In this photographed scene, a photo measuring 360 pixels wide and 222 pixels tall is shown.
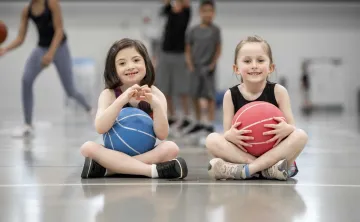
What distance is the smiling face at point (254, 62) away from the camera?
9.50ft

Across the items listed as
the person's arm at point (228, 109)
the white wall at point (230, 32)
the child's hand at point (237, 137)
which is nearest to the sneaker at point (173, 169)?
the child's hand at point (237, 137)

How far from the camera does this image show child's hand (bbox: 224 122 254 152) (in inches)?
110

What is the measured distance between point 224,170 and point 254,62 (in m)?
0.55

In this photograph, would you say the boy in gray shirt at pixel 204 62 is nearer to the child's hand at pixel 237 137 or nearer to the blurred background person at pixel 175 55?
the blurred background person at pixel 175 55

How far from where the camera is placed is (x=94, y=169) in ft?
9.31

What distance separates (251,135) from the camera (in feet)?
9.21

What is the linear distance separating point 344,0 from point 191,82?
907 centimetres

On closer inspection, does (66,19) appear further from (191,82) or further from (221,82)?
(191,82)

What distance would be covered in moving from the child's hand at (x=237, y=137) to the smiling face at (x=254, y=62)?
0.25 meters

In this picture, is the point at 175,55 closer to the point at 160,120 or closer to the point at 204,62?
the point at 204,62

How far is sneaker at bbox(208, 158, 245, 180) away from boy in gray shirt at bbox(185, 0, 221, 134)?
284cm

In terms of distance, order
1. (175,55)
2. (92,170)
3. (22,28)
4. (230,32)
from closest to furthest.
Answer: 1. (92,170)
2. (22,28)
3. (175,55)
4. (230,32)

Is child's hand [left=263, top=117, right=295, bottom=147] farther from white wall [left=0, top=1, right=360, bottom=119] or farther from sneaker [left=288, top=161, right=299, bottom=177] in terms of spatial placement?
white wall [left=0, top=1, right=360, bottom=119]

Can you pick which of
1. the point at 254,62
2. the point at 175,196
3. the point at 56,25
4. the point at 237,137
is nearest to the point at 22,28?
the point at 56,25
